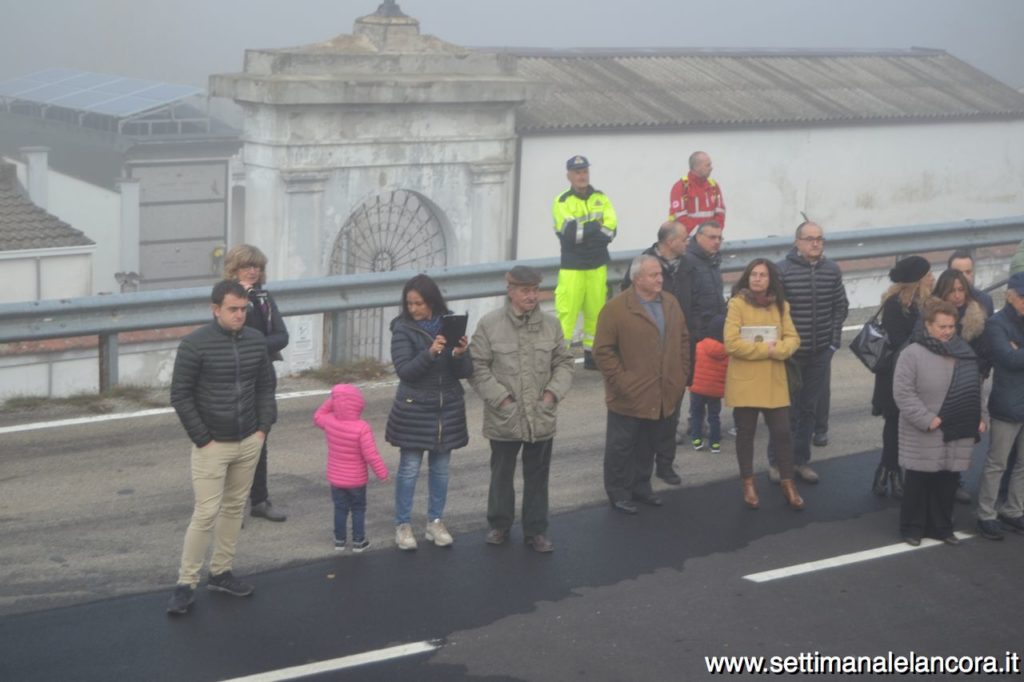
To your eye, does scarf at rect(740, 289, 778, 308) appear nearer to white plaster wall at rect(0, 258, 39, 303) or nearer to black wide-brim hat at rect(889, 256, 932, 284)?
black wide-brim hat at rect(889, 256, 932, 284)

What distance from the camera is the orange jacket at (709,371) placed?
1005 centimetres

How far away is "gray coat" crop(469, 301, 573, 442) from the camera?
8273 mm

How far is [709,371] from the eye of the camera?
10.1 meters

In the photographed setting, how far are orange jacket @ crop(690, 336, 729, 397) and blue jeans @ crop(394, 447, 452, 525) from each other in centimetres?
239

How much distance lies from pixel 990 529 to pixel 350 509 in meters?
3.81

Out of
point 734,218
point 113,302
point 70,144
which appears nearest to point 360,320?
point 734,218

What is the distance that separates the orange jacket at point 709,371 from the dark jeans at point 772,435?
72 cm

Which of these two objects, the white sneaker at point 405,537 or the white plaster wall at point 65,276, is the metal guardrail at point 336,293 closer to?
the white sneaker at point 405,537

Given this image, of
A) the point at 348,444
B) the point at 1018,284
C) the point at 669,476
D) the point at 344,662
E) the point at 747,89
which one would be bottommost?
the point at 344,662

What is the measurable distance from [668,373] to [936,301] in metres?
1.67

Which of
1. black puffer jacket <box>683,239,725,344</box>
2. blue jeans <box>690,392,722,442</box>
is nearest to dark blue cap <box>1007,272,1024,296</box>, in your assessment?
black puffer jacket <box>683,239,725,344</box>

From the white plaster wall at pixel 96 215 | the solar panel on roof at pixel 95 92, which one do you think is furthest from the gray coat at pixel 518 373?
the solar panel on roof at pixel 95 92

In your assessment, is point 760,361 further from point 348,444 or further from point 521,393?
point 348,444

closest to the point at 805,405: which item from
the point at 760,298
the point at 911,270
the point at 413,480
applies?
the point at 760,298
